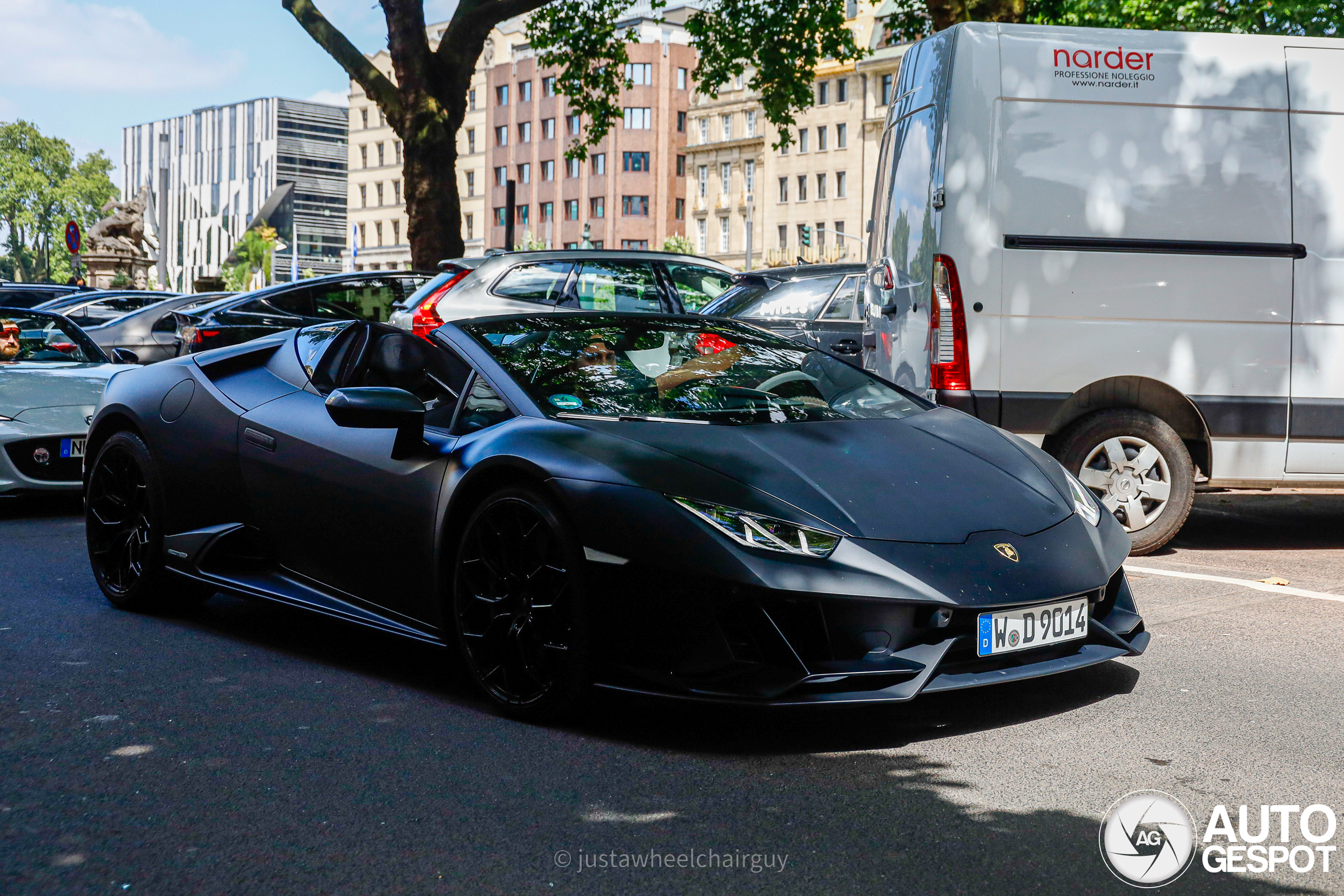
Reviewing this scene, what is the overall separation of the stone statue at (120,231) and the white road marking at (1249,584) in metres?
47.2

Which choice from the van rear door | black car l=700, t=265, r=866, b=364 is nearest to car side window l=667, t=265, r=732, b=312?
black car l=700, t=265, r=866, b=364

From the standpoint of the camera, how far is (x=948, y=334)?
24.4 feet

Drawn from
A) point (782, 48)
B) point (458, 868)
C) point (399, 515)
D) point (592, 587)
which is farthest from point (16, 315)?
point (782, 48)

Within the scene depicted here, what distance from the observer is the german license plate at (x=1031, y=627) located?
403 cm

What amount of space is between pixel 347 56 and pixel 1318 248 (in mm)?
16525

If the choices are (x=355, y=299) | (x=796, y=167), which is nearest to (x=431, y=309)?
(x=355, y=299)

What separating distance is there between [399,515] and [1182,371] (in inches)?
175

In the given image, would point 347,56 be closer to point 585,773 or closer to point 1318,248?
point 1318,248

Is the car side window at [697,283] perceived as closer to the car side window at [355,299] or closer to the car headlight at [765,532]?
the car side window at [355,299]

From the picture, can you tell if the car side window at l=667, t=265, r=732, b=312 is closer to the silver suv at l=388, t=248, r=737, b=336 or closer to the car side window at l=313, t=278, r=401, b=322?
the silver suv at l=388, t=248, r=737, b=336

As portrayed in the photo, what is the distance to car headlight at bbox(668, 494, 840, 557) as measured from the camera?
3.94 meters

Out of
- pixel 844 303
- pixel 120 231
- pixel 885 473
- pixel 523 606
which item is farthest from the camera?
pixel 120 231

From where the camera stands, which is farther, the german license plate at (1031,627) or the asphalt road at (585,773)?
the german license plate at (1031,627)

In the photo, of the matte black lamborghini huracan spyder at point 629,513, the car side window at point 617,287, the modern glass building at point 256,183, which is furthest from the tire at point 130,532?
the modern glass building at point 256,183
